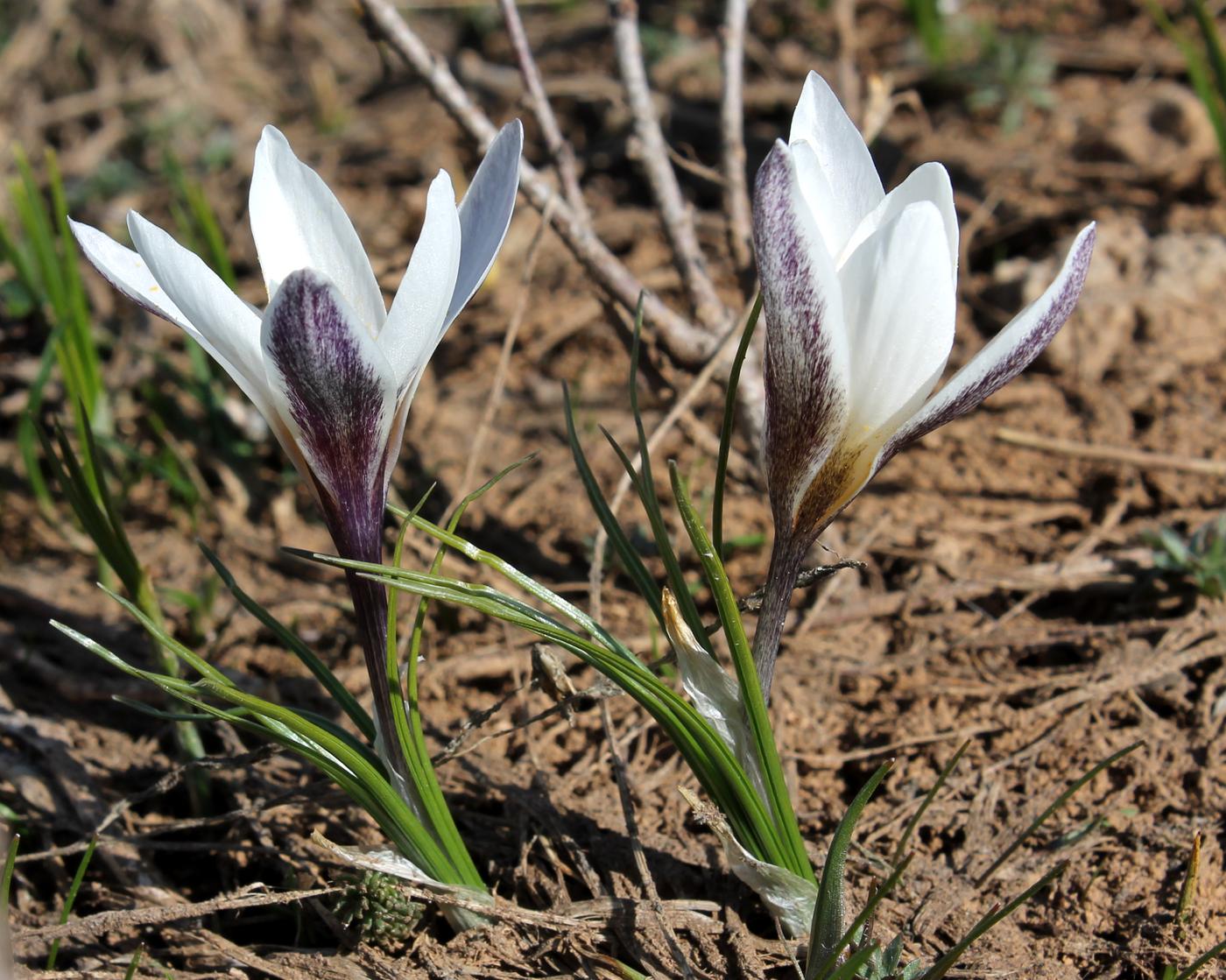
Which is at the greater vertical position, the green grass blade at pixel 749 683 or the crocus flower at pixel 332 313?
the crocus flower at pixel 332 313

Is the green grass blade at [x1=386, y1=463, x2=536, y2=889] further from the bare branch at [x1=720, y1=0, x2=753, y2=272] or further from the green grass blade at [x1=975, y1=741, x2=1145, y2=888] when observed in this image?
the bare branch at [x1=720, y1=0, x2=753, y2=272]

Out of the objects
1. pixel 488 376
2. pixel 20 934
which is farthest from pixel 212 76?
pixel 20 934

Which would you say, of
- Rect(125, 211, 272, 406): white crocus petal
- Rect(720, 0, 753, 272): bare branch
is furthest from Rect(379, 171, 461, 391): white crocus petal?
Rect(720, 0, 753, 272): bare branch

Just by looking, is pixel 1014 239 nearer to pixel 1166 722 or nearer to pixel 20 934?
pixel 1166 722

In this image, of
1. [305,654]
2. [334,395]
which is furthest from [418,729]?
[334,395]

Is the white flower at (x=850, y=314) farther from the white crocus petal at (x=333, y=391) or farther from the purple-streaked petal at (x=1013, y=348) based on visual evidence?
the white crocus petal at (x=333, y=391)

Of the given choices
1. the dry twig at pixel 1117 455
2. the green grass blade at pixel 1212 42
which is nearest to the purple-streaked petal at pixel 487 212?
the dry twig at pixel 1117 455
